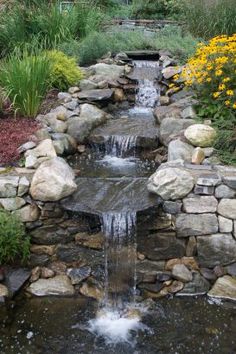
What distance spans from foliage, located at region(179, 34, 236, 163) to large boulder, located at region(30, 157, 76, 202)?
1.64 metres

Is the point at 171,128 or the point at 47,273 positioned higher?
the point at 171,128

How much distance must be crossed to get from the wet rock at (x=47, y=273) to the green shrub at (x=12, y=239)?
0.68 feet

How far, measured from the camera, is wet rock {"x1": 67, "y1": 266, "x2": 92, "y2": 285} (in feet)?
13.9

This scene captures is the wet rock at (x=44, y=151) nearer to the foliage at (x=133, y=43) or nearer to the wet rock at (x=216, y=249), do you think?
the wet rock at (x=216, y=249)

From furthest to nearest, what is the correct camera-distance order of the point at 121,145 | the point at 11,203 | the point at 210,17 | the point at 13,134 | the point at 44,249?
1. the point at 210,17
2. the point at 121,145
3. the point at 13,134
4. the point at 44,249
5. the point at 11,203

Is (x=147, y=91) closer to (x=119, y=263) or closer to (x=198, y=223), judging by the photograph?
(x=198, y=223)

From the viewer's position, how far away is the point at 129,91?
6.88m

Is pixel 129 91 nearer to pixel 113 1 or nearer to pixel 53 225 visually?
pixel 53 225

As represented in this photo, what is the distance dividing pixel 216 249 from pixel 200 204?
0.45 m

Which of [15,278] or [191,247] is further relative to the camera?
[191,247]

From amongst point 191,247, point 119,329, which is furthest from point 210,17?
point 119,329

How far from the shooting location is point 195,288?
4164 mm

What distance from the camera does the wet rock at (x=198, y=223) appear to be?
164 inches

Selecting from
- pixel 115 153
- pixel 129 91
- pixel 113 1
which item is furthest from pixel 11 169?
pixel 113 1
